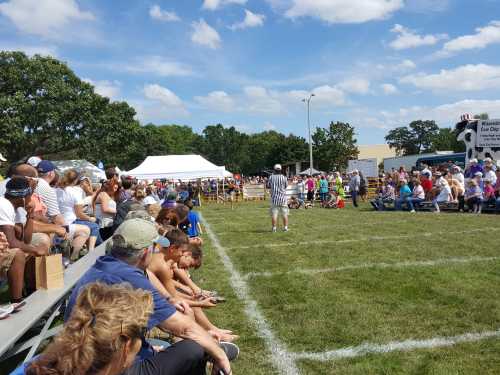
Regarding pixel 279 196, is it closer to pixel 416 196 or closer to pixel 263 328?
pixel 263 328

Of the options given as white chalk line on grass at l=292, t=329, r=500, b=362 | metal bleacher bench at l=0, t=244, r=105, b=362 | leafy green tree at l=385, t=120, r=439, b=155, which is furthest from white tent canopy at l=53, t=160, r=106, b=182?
leafy green tree at l=385, t=120, r=439, b=155

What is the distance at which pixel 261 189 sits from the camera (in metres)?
27.8

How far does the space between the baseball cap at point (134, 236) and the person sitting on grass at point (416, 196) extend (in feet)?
47.6

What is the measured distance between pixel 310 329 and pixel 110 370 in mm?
2844

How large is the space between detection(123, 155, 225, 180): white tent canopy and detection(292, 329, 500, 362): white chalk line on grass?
79.4 feet

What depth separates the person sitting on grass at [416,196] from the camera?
15.8 metres

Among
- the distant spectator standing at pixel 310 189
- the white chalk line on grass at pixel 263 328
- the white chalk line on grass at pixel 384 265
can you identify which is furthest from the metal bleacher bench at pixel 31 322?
the distant spectator standing at pixel 310 189

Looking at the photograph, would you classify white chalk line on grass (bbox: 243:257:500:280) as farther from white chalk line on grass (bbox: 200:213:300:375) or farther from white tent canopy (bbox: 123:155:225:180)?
→ white tent canopy (bbox: 123:155:225:180)

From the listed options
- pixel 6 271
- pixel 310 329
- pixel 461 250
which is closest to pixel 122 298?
pixel 310 329

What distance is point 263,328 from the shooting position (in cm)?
429

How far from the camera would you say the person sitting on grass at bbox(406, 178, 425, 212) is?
15.8 meters

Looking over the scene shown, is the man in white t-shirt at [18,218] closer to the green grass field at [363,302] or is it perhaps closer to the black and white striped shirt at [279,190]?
the green grass field at [363,302]

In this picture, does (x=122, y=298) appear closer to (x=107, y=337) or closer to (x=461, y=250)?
(x=107, y=337)

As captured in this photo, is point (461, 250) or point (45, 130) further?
point (45, 130)
